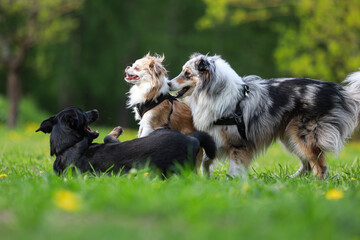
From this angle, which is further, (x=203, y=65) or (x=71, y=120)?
(x=203, y=65)

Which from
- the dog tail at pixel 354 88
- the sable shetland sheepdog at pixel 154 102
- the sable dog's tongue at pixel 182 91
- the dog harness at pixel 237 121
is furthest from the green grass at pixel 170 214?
the dog tail at pixel 354 88

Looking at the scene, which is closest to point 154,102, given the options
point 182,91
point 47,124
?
point 182,91

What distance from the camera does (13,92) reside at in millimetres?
15695

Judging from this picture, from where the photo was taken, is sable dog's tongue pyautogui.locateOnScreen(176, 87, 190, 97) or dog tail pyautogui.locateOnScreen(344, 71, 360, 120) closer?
dog tail pyautogui.locateOnScreen(344, 71, 360, 120)

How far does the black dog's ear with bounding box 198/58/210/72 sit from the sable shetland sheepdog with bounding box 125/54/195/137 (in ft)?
1.97

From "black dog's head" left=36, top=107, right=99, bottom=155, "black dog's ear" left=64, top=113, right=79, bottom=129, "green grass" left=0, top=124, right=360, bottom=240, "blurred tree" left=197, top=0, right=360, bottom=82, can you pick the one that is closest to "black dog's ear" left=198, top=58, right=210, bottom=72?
"black dog's head" left=36, top=107, right=99, bottom=155

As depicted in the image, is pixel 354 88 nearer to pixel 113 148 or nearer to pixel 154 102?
pixel 154 102

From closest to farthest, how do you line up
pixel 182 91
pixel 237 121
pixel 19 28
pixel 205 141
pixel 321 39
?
pixel 205 141
pixel 237 121
pixel 182 91
pixel 19 28
pixel 321 39

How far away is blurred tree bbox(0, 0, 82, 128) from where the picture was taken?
48.8ft

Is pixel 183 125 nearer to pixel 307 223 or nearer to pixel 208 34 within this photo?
pixel 307 223

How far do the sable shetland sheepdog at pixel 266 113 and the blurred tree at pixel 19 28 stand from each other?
461 inches

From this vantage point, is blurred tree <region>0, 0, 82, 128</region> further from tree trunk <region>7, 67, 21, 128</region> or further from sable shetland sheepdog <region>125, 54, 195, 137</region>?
sable shetland sheepdog <region>125, 54, 195, 137</region>

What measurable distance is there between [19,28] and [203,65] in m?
12.2

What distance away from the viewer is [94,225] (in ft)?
7.13
